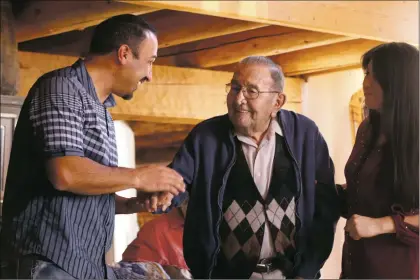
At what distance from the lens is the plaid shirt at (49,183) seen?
5.01 feet

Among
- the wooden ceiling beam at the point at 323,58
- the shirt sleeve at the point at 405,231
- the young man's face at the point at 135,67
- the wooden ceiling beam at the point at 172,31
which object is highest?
the wooden ceiling beam at the point at 172,31

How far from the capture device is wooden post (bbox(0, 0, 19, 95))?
9.32 feet

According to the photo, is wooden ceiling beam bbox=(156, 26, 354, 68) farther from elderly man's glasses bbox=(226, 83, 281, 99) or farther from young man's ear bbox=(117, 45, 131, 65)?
young man's ear bbox=(117, 45, 131, 65)

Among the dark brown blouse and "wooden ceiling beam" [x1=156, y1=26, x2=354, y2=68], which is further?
"wooden ceiling beam" [x1=156, y1=26, x2=354, y2=68]

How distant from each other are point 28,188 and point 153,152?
2.38 metres

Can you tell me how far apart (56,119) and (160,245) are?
1743mm

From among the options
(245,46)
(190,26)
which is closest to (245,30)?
(245,46)

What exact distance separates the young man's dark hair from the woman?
59 cm

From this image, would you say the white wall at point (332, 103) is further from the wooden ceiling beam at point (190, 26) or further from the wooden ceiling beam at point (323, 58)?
the wooden ceiling beam at point (190, 26)

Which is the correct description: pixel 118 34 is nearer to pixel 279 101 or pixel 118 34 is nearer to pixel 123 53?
pixel 123 53

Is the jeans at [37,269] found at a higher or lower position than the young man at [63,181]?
lower

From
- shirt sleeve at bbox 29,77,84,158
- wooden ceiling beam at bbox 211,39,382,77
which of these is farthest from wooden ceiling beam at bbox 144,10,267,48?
shirt sleeve at bbox 29,77,84,158

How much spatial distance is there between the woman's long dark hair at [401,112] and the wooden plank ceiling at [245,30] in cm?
97

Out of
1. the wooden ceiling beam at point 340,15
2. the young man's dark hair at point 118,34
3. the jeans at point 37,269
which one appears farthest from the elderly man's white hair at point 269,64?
the wooden ceiling beam at point 340,15
